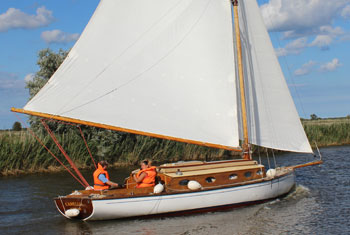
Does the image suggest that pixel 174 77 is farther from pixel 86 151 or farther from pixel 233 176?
pixel 86 151

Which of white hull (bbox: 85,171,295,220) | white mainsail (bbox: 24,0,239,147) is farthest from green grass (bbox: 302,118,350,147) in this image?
white mainsail (bbox: 24,0,239,147)

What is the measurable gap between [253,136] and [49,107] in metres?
7.96

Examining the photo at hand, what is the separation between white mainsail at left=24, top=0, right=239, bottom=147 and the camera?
14828 millimetres

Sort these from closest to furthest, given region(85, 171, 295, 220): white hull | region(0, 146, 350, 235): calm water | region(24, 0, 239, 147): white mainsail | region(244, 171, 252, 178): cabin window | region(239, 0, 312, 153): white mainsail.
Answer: region(0, 146, 350, 235): calm water, region(85, 171, 295, 220): white hull, region(24, 0, 239, 147): white mainsail, region(244, 171, 252, 178): cabin window, region(239, 0, 312, 153): white mainsail

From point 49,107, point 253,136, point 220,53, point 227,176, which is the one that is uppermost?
point 220,53

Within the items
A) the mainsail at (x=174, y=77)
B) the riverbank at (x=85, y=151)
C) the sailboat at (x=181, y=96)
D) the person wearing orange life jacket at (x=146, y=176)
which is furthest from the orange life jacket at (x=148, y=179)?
the riverbank at (x=85, y=151)

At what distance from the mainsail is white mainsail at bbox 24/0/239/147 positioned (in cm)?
3

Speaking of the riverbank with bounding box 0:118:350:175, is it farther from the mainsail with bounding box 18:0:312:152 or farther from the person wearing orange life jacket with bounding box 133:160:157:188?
the person wearing orange life jacket with bounding box 133:160:157:188

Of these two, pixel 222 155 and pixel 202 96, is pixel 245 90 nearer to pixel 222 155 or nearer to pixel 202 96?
pixel 202 96

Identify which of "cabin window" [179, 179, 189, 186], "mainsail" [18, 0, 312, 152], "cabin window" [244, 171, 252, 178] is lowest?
"cabin window" [179, 179, 189, 186]

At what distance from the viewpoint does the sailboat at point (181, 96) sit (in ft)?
47.0

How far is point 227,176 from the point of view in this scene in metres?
15.2

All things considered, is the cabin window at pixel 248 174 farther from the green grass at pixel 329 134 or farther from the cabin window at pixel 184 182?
the green grass at pixel 329 134

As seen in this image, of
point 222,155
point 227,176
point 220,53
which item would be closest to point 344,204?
point 227,176
